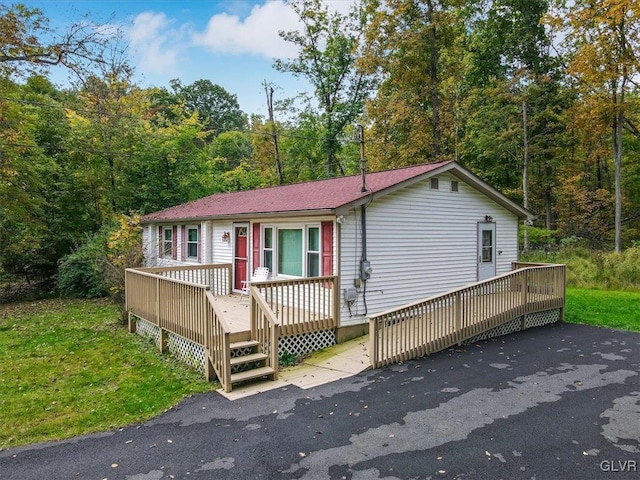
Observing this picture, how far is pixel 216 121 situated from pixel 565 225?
39.0 m

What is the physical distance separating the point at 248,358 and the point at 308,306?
5.95 ft

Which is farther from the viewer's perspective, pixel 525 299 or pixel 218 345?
pixel 525 299

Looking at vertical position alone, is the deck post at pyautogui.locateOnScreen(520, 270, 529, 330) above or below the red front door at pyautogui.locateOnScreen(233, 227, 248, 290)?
below

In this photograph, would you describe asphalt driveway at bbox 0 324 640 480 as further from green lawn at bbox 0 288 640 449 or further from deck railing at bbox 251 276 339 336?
deck railing at bbox 251 276 339 336

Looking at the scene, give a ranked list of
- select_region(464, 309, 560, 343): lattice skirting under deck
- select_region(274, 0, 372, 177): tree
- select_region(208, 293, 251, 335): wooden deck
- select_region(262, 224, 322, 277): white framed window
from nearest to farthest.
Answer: select_region(208, 293, 251, 335): wooden deck → select_region(464, 309, 560, 343): lattice skirting under deck → select_region(262, 224, 322, 277): white framed window → select_region(274, 0, 372, 177): tree

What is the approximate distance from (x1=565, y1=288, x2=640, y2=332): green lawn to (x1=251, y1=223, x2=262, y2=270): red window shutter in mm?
7983

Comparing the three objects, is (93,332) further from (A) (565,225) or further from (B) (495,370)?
(A) (565,225)

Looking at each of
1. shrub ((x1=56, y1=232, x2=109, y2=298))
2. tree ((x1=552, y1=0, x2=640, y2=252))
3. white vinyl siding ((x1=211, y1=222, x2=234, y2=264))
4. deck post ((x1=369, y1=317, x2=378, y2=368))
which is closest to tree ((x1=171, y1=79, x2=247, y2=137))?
shrub ((x1=56, y1=232, x2=109, y2=298))

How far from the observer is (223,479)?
12.2 feet

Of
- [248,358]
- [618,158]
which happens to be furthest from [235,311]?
[618,158]

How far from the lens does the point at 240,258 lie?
1127cm

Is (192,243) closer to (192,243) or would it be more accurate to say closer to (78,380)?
(192,243)

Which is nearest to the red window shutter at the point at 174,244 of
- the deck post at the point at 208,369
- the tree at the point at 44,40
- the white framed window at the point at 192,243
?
the white framed window at the point at 192,243

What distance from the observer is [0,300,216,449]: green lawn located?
5.07 metres
